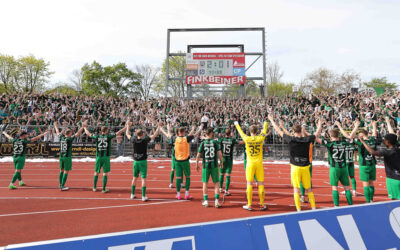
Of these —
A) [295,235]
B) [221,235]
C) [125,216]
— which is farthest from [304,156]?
[125,216]

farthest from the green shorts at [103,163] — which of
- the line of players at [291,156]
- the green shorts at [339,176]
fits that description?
the green shorts at [339,176]

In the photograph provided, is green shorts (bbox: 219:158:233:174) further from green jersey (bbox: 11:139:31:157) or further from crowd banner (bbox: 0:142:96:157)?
crowd banner (bbox: 0:142:96:157)

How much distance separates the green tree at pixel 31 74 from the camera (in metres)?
51.6

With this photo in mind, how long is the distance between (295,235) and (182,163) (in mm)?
5299

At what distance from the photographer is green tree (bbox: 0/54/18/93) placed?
50156 mm

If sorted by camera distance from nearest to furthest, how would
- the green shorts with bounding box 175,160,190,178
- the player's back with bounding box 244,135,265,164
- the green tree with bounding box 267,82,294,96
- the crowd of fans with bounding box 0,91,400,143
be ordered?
the player's back with bounding box 244,135,265,164 < the green shorts with bounding box 175,160,190,178 < the crowd of fans with bounding box 0,91,400,143 < the green tree with bounding box 267,82,294,96

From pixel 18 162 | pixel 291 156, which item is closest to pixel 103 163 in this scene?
pixel 18 162

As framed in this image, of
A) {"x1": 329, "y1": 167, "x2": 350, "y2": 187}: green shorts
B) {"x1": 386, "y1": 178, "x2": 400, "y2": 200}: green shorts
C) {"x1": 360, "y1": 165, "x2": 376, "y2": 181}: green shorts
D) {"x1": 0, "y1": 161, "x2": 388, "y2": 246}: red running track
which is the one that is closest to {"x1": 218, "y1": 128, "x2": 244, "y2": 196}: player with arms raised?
{"x1": 0, "y1": 161, "x2": 388, "y2": 246}: red running track

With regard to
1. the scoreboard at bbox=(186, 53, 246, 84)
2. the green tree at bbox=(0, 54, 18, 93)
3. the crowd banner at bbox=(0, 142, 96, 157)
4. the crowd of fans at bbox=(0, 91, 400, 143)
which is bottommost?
the crowd banner at bbox=(0, 142, 96, 157)

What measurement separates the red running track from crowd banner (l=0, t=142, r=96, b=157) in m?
7.64

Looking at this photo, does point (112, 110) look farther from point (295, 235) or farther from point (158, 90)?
point (158, 90)

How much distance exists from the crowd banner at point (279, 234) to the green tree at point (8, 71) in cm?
6258

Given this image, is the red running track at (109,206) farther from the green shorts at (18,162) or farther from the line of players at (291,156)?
the green shorts at (18,162)

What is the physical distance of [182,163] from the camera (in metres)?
7.80
